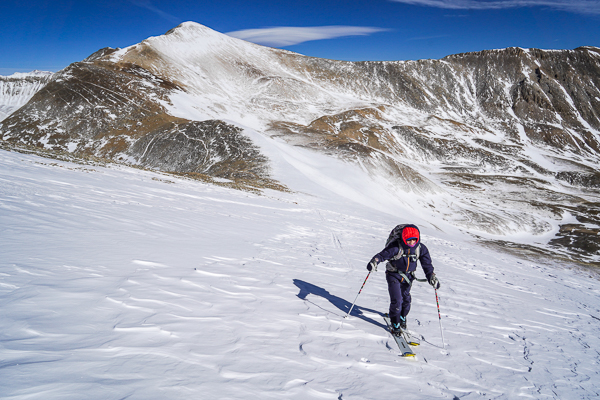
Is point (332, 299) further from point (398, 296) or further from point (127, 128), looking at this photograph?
point (127, 128)

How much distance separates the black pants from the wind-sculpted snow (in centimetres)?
2552

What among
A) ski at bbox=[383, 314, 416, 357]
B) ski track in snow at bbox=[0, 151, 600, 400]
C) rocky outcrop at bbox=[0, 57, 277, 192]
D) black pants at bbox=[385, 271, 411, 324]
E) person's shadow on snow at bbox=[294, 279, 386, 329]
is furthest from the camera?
rocky outcrop at bbox=[0, 57, 277, 192]

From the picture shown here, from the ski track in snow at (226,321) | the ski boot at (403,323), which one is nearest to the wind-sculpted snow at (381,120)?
the ski track in snow at (226,321)

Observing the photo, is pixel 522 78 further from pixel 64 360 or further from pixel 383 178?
pixel 64 360

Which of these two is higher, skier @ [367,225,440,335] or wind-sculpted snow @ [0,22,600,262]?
wind-sculpted snow @ [0,22,600,262]

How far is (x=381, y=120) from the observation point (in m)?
111

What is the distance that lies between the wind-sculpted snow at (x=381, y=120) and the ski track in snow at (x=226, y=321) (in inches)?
893

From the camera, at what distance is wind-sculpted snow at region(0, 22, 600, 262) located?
4872 cm

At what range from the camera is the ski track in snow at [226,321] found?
3502 millimetres

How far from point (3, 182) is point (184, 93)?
A: 90796 mm

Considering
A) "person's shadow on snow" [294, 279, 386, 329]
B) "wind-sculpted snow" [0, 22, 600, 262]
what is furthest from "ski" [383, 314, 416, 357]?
"wind-sculpted snow" [0, 22, 600, 262]

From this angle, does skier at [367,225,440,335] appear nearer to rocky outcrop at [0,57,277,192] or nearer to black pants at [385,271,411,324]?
black pants at [385,271,411,324]

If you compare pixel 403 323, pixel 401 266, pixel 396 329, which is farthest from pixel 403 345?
pixel 401 266

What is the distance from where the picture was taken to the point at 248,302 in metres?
5.94
